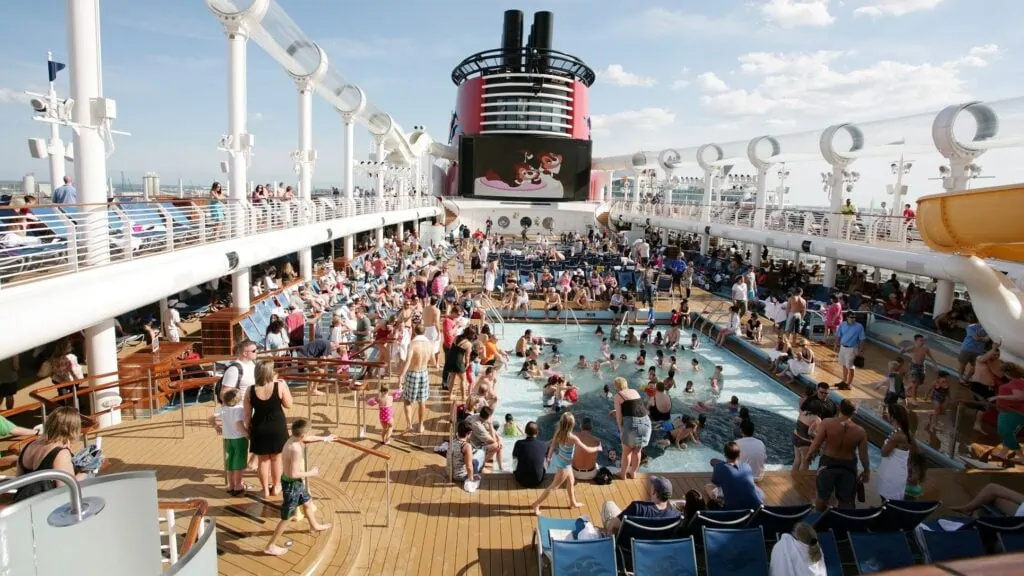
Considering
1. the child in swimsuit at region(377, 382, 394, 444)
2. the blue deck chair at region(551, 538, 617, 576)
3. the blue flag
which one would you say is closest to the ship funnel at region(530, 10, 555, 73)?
the blue flag

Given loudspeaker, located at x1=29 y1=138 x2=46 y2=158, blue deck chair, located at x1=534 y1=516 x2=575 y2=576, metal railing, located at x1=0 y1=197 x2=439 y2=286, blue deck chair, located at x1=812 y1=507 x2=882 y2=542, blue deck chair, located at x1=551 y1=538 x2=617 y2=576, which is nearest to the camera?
blue deck chair, located at x1=551 y1=538 x2=617 y2=576

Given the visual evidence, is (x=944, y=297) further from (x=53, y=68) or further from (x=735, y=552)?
(x=53, y=68)

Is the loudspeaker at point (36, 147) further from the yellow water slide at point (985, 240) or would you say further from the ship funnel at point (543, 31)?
the ship funnel at point (543, 31)

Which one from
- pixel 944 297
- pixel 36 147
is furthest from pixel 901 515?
pixel 36 147

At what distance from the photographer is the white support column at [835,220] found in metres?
14.2

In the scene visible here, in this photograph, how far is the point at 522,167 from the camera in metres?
35.6

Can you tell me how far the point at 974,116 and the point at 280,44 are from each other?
13777 millimetres

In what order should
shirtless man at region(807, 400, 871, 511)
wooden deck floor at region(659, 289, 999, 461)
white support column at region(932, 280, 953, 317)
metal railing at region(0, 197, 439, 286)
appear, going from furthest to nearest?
white support column at region(932, 280, 953, 317) < wooden deck floor at region(659, 289, 999, 461) < metal railing at region(0, 197, 439, 286) < shirtless man at region(807, 400, 871, 511)

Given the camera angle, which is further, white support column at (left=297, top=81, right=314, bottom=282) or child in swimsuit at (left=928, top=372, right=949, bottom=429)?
white support column at (left=297, top=81, right=314, bottom=282)

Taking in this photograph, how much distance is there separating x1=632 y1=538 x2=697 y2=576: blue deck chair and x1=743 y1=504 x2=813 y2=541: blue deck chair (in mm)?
668

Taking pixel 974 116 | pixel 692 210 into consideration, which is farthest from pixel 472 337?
pixel 692 210

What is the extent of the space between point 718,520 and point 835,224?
12.4 m

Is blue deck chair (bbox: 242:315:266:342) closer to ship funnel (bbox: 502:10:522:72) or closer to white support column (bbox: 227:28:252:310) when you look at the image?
white support column (bbox: 227:28:252:310)

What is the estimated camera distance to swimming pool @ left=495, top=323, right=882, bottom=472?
758 cm
